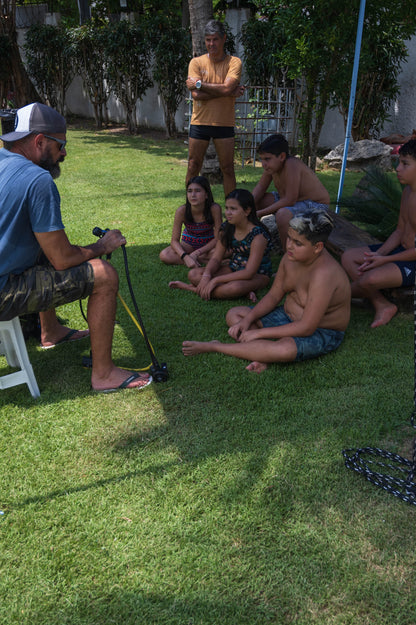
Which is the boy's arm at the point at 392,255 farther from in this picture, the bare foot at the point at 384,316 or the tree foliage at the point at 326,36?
the tree foliage at the point at 326,36

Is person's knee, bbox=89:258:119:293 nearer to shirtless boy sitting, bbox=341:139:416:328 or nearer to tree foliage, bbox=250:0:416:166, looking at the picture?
shirtless boy sitting, bbox=341:139:416:328

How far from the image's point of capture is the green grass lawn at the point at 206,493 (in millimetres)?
1941

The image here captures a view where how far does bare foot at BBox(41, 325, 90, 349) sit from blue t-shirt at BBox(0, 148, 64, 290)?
3.22 feet

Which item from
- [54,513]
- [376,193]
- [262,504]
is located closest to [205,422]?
[262,504]

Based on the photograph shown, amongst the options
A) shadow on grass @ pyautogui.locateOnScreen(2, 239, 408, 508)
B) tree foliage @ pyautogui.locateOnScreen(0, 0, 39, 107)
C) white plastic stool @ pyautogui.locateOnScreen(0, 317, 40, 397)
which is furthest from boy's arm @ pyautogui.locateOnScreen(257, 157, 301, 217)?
tree foliage @ pyautogui.locateOnScreen(0, 0, 39, 107)

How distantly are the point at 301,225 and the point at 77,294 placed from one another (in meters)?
1.41

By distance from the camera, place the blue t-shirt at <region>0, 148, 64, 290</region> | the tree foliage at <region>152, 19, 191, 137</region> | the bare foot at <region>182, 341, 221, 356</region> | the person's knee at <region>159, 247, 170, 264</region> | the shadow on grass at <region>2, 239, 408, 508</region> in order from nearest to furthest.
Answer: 1. the shadow on grass at <region>2, 239, 408, 508</region>
2. the blue t-shirt at <region>0, 148, 64, 290</region>
3. the bare foot at <region>182, 341, 221, 356</region>
4. the person's knee at <region>159, 247, 170, 264</region>
5. the tree foliage at <region>152, 19, 191, 137</region>

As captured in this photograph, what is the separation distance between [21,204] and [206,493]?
5.75 ft

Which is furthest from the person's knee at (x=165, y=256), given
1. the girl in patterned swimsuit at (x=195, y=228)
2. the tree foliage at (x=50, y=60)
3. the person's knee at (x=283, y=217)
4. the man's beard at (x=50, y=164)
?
the tree foliage at (x=50, y=60)

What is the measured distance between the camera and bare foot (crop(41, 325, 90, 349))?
12.7 ft

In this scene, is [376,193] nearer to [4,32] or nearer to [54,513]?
[54,513]

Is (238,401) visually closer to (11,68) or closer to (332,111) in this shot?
(332,111)

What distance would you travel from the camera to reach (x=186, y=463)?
2.62 meters

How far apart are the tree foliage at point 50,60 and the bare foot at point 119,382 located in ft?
48.0
